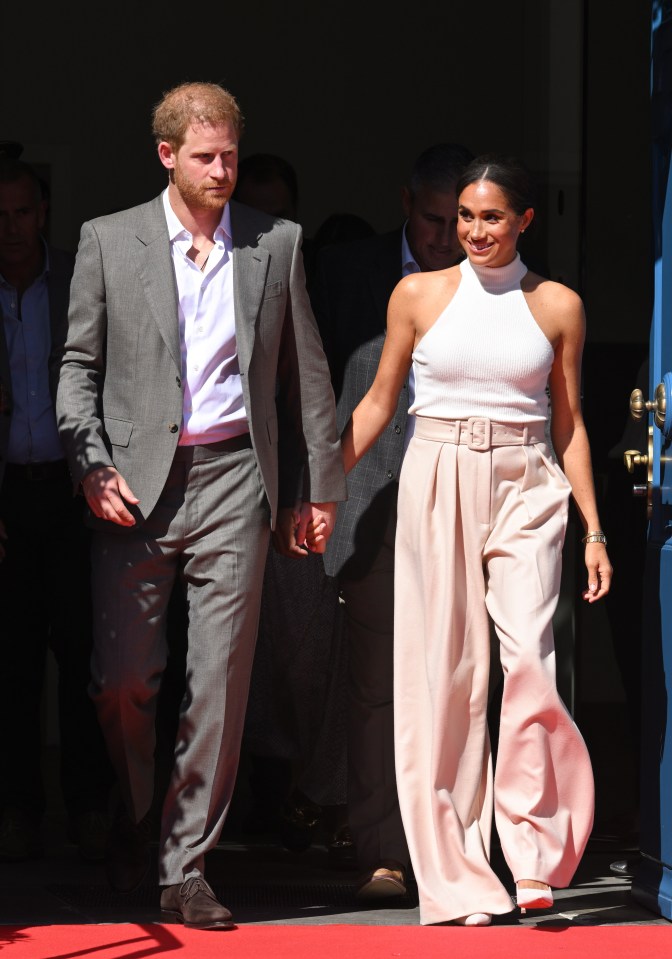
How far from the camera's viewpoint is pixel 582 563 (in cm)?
525

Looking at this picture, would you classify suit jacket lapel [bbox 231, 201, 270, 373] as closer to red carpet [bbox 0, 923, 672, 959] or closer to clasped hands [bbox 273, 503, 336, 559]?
clasped hands [bbox 273, 503, 336, 559]

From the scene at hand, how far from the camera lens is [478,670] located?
4.20 m

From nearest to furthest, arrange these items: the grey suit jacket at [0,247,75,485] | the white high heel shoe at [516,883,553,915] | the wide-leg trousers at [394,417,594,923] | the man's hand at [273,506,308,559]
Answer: the white high heel shoe at [516,883,553,915] → the wide-leg trousers at [394,417,594,923] → the man's hand at [273,506,308,559] → the grey suit jacket at [0,247,75,485]

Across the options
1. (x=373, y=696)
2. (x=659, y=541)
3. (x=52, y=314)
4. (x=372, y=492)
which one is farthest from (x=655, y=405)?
(x=52, y=314)

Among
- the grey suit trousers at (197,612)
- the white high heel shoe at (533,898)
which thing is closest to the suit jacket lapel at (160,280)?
the grey suit trousers at (197,612)

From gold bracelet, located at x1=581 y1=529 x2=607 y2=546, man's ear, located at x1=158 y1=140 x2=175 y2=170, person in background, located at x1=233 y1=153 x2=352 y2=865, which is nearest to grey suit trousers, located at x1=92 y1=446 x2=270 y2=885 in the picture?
man's ear, located at x1=158 y1=140 x2=175 y2=170

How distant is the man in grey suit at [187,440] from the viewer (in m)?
4.10

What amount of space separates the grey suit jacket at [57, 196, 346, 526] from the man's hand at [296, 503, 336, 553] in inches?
1.8

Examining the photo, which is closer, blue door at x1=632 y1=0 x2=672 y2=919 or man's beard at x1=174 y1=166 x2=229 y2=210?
man's beard at x1=174 y1=166 x2=229 y2=210

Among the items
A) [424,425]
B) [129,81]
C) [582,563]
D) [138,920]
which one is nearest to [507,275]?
[424,425]

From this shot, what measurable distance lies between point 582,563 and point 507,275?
1291 mm

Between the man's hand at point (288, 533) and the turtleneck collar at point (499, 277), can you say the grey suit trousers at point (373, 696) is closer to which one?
the man's hand at point (288, 533)

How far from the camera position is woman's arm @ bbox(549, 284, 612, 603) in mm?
4227

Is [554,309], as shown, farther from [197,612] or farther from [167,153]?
[197,612]
